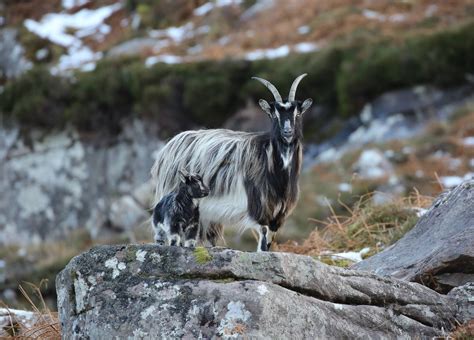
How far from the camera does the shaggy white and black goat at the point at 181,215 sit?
6707 millimetres

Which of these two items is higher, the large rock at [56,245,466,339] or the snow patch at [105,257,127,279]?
the snow patch at [105,257,127,279]

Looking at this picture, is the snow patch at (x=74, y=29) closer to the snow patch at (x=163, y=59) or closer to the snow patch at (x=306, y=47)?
the snow patch at (x=163, y=59)

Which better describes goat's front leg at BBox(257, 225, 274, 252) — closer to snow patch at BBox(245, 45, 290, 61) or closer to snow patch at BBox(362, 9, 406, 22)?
snow patch at BBox(245, 45, 290, 61)

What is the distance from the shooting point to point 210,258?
17.5 feet

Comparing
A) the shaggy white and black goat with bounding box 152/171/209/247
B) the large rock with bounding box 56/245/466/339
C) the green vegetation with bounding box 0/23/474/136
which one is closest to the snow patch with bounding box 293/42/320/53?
the green vegetation with bounding box 0/23/474/136

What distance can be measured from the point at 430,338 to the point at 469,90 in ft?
54.4

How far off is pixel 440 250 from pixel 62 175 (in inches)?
807

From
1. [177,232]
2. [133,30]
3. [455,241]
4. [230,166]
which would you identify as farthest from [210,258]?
[133,30]

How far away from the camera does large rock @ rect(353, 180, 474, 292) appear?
6.38m

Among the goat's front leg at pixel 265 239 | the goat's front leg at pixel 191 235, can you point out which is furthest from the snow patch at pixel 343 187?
the goat's front leg at pixel 191 235

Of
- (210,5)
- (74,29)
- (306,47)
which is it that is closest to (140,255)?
(306,47)

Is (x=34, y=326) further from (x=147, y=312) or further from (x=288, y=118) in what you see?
(x=288, y=118)

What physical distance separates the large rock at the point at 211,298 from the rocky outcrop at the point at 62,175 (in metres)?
19.4

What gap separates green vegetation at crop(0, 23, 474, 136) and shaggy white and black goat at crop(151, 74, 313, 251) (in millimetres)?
13309
